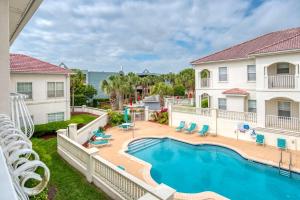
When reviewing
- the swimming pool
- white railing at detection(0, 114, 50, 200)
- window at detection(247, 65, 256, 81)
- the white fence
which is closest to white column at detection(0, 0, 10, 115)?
white railing at detection(0, 114, 50, 200)

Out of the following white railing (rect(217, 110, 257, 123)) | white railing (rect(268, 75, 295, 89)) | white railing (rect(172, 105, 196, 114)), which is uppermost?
white railing (rect(268, 75, 295, 89))

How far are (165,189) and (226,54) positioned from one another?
73.1ft

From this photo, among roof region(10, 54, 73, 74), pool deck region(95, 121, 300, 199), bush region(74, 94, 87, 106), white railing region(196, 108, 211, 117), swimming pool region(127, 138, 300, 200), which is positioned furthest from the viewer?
bush region(74, 94, 87, 106)

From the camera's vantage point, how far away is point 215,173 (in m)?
13.6

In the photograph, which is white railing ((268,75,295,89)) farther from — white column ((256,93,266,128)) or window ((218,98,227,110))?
window ((218,98,227,110))

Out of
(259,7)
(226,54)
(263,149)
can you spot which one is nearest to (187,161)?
(263,149)

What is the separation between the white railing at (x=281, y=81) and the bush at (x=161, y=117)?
12.4 m

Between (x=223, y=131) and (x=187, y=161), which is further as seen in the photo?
(x=223, y=131)

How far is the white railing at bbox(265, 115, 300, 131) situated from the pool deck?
238 cm

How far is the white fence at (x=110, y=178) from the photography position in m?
7.30

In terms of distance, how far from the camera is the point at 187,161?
15.7 metres

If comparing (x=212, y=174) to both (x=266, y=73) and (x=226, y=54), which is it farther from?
(x=226, y=54)

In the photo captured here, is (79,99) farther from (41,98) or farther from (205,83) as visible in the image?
(205,83)

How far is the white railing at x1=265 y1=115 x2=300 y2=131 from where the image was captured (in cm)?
1730
